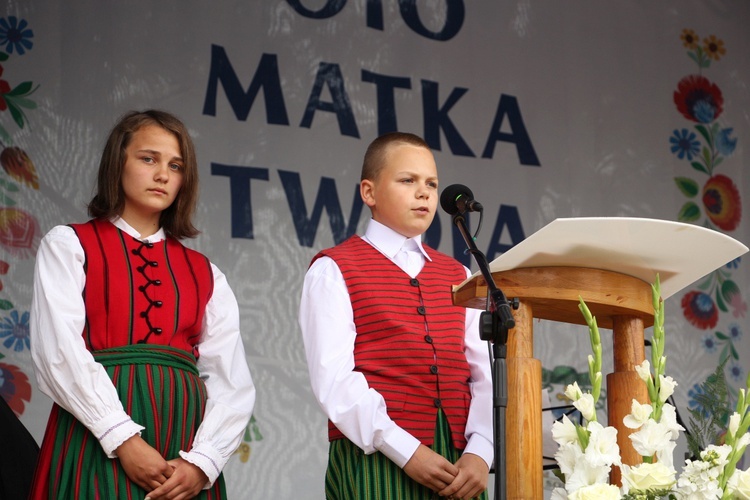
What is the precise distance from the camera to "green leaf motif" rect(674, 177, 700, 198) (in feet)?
15.1

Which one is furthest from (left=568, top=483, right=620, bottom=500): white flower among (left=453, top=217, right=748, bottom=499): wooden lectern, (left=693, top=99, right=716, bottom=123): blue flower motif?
(left=693, top=99, right=716, bottom=123): blue flower motif

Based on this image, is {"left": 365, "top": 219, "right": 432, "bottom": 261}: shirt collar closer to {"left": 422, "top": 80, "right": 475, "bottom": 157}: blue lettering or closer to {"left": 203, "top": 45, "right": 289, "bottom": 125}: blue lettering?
{"left": 203, "top": 45, "right": 289, "bottom": 125}: blue lettering

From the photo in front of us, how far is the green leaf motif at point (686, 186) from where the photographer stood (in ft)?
15.1

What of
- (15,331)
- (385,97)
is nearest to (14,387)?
(15,331)

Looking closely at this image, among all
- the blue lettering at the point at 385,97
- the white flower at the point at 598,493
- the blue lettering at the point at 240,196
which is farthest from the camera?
the blue lettering at the point at 385,97

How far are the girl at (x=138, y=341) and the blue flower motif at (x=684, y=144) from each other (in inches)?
106

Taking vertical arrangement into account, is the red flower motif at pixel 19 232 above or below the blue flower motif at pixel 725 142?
below

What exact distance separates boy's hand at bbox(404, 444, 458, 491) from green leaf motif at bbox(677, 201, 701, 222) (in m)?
2.61

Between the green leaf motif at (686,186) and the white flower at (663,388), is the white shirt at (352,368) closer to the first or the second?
the white flower at (663,388)

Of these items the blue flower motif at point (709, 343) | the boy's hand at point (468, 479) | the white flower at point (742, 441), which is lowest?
the boy's hand at point (468, 479)

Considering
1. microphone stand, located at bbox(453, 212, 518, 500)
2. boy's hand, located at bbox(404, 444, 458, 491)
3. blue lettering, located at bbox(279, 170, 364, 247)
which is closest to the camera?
microphone stand, located at bbox(453, 212, 518, 500)

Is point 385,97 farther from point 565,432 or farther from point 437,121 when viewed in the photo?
point 565,432

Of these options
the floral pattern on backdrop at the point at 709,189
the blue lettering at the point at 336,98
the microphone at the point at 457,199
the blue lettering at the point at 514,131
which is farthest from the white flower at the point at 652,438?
the floral pattern on backdrop at the point at 709,189

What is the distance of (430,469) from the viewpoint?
7.39 feet
